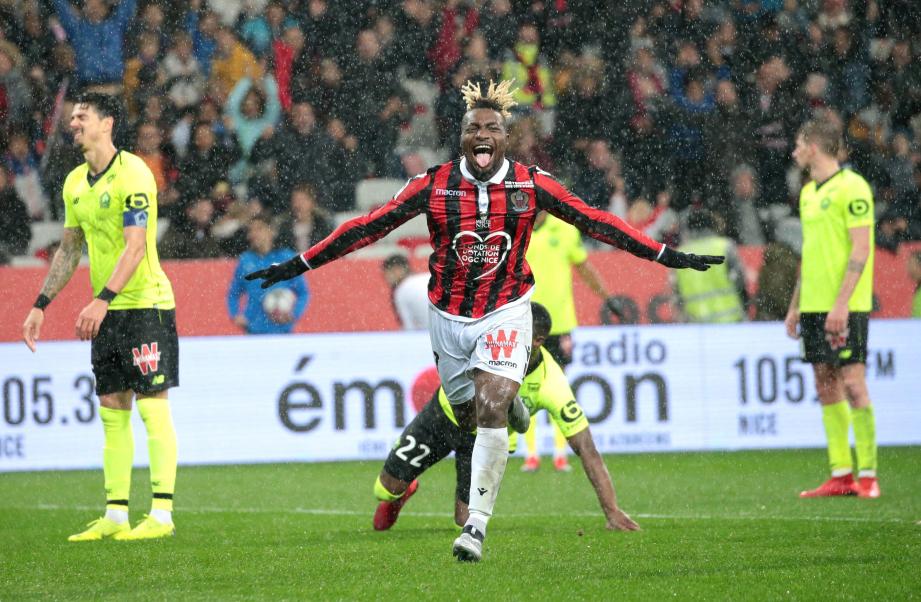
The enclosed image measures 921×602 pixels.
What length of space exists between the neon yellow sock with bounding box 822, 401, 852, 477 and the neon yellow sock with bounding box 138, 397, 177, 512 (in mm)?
4157

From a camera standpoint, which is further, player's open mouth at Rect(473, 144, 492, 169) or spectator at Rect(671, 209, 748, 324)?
Result: spectator at Rect(671, 209, 748, 324)

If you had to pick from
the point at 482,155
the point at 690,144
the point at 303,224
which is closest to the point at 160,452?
the point at 482,155

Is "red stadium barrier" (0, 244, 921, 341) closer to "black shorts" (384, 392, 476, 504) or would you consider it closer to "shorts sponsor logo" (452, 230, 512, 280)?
"black shorts" (384, 392, 476, 504)

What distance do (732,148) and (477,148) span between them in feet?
30.6

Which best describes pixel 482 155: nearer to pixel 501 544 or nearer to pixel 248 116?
pixel 501 544

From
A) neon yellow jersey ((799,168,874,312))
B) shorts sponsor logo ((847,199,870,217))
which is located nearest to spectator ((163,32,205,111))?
neon yellow jersey ((799,168,874,312))

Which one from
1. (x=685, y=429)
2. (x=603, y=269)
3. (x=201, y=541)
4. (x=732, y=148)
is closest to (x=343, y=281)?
(x=603, y=269)

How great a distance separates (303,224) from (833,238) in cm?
569

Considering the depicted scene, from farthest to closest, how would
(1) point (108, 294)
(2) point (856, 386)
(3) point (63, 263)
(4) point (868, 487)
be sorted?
(2) point (856, 386), (4) point (868, 487), (3) point (63, 263), (1) point (108, 294)

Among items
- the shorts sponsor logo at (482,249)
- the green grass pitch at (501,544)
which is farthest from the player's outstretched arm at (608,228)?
the green grass pitch at (501,544)

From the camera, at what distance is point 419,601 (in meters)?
5.13

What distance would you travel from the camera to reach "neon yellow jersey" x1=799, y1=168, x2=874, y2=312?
30.4ft

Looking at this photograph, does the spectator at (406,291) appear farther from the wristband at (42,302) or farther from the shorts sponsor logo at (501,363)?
the shorts sponsor logo at (501,363)

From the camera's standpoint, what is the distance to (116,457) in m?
7.58
